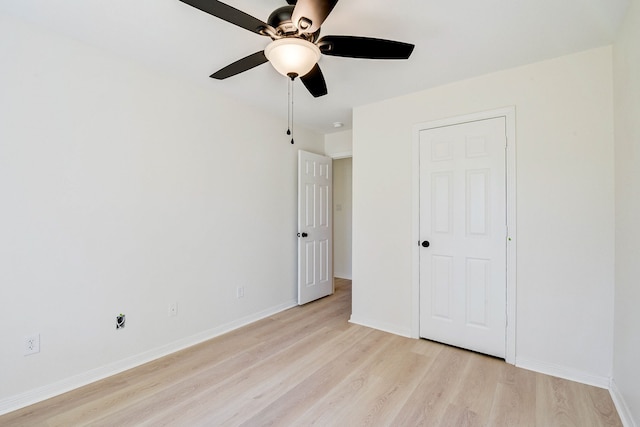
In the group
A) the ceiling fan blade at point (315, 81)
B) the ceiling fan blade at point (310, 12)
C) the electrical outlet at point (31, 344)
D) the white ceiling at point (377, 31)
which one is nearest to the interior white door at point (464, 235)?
the white ceiling at point (377, 31)

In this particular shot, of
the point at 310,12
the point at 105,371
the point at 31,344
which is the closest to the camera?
the point at 310,12

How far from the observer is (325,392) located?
203 centimetres

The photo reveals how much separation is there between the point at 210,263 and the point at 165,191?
2.65 feet

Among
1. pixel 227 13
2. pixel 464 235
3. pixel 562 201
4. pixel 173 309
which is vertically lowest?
pixel 173 309

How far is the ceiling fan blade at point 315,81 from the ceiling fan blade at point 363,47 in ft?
0.68

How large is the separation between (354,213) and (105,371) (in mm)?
2554

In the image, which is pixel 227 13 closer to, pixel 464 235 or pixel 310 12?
pixel 310 12

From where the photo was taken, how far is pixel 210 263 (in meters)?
2.92

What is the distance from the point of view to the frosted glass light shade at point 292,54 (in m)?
1.48

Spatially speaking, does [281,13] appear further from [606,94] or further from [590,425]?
[590,425]

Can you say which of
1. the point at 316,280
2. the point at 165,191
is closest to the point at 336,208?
the point at 316,280

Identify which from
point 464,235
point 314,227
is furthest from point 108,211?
point 464,235

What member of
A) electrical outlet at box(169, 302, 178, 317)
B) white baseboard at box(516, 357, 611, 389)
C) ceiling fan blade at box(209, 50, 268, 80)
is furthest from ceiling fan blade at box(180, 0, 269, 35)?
white baseboard at box(516, 357, 611, 389)

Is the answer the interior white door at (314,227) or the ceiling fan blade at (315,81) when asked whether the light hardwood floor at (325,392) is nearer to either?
the interior white door at (314,227)
